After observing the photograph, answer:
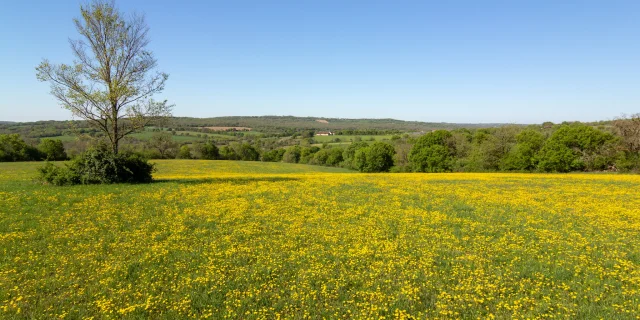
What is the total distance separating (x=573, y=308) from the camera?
275 inches

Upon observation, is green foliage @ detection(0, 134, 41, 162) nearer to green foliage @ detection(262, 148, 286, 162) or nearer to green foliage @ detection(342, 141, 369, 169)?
green foliage @ detection(262, 148, 286, 162)

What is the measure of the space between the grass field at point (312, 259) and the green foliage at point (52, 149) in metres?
55.5

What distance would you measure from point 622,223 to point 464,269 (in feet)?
34.0

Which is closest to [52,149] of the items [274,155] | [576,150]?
[274,155]

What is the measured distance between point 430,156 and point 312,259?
51858mm

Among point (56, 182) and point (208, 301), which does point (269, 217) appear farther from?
point (56, 182)

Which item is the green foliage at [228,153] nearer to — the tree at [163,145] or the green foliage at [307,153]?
the tree at [163,145]

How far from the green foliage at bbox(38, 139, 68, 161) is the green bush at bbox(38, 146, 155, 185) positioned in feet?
165

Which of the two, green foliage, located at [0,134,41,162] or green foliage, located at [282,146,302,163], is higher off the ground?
green foliage, located at [0,134,41,162]

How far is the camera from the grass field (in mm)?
7133

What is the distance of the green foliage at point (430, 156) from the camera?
56.9m

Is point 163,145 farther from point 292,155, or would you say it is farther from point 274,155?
point 292,155

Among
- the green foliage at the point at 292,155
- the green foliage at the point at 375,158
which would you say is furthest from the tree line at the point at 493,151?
the green foliage at the point at 292,155

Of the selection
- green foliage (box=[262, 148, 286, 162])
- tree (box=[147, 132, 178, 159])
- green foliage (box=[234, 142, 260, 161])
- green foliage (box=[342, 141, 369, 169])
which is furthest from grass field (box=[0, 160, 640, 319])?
green foliage (box=[262, 148, 286, 162])
